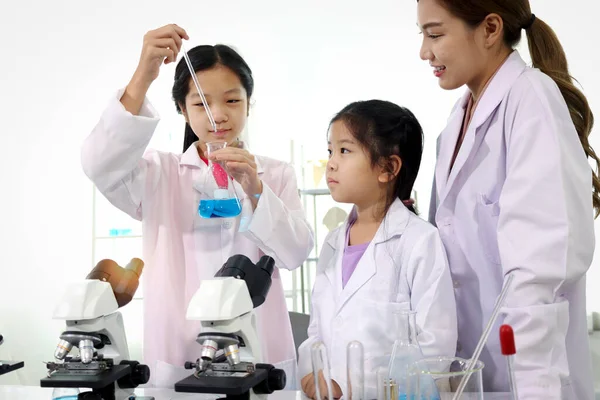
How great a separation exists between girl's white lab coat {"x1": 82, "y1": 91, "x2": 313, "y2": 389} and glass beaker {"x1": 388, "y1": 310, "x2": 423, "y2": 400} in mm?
564

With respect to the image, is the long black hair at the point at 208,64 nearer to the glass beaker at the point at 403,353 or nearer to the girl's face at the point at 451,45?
the girl's face at the point at 451,45

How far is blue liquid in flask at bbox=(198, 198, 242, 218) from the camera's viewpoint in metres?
1.59

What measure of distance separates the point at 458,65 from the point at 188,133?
32.6 inches

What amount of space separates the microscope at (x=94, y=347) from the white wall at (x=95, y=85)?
3.16m

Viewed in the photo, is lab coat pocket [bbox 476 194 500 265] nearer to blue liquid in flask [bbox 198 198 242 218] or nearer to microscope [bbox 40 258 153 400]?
blue liquid in flask [bbox 198 198 242 218]

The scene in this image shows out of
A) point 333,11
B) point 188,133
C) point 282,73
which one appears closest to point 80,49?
point 282,73

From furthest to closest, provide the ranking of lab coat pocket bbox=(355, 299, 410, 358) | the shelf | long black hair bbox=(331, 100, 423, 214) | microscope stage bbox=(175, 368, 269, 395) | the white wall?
the white wall → the shelf → long black hair bbox=(331, 100, 423, 214) → lab coat pocket bbox=(355, 299, 410, 358) → microscope stage bbox=(175, 368, 269, 395)

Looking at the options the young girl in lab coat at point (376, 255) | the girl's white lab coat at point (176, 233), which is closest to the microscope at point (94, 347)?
the girl's white lab coat at point (176, 233)

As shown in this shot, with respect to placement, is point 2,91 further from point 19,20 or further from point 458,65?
point 458,65

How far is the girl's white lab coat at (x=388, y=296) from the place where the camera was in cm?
142

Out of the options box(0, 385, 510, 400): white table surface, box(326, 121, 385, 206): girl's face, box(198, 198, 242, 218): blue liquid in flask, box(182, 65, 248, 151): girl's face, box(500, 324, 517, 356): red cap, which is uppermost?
box(182, 65, 248, 151): girl's face

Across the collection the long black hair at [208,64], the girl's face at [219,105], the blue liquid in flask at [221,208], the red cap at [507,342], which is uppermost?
the long black hair at [208,64]

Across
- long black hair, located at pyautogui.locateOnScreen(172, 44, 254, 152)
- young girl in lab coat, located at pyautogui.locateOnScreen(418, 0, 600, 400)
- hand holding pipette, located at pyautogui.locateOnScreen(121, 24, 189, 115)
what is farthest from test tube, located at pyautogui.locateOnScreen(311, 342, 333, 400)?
long black hair, located at pyautogui.locateOnScreen(172, 44, 254, 152)

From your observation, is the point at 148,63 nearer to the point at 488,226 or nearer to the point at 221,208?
the point at 221,208
